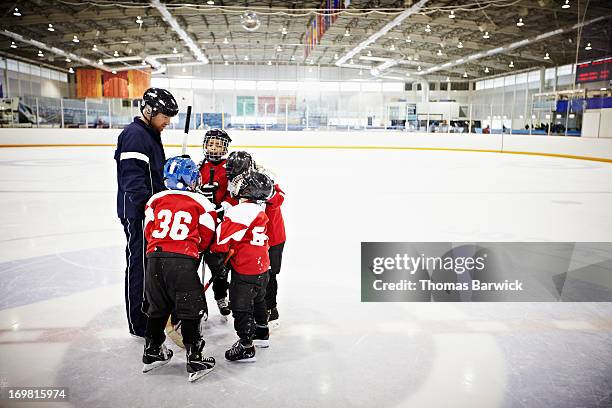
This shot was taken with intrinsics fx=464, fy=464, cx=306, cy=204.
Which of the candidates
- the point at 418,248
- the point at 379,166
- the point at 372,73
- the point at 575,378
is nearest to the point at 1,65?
the point at 372,73

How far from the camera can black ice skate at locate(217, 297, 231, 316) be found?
8.79 feet

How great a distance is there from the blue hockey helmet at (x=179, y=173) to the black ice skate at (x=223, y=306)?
102 centimetres

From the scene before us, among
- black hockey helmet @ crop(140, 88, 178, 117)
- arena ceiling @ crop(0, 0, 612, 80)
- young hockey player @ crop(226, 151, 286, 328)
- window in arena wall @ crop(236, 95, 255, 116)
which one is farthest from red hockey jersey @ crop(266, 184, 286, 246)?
window in arena wall @ crop(236, 95, 255, 116)

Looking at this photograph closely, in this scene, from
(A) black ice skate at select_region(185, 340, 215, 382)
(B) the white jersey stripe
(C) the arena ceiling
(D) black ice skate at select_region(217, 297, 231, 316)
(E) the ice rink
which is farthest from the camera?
(C) the arena ceiling

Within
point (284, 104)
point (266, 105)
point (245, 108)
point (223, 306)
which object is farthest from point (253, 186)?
point (245, 108)

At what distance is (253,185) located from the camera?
202cm

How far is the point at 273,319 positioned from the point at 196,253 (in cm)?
72

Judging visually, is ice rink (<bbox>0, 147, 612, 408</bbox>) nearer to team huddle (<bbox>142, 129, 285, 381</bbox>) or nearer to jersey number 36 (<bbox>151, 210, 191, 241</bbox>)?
team huddle (<bbox>142, 129, 285, 381</bbox>)

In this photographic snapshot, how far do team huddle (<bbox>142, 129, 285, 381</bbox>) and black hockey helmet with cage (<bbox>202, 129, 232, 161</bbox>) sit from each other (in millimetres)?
347

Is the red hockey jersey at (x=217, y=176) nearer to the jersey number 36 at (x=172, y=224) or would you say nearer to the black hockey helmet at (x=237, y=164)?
the black hockey helmet at (x=237, y=164)

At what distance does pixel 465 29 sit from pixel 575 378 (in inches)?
842

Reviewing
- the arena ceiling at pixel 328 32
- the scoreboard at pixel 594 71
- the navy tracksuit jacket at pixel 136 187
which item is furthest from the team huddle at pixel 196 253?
the scoreboard at pixel 594 71

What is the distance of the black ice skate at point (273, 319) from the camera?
8.13 ft

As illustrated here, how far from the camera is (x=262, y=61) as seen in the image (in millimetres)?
29141
